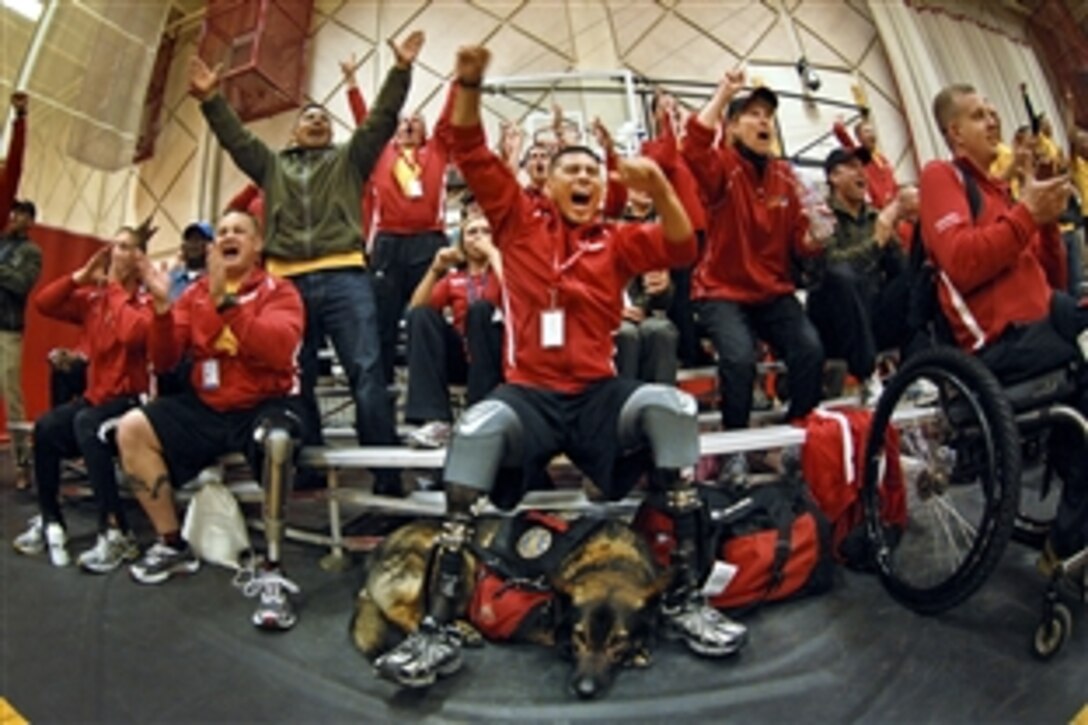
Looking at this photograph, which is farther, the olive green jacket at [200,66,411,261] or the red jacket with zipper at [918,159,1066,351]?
the olive green jacket at [200,66,411,261]

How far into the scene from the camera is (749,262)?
1.82 metres

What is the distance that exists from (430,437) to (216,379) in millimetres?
630

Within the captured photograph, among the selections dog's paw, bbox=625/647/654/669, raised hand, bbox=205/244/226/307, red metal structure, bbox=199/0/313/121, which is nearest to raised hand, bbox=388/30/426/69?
red metal structure, bbox=199/0/313/121

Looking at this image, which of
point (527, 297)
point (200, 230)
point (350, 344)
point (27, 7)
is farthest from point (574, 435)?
point (27, 7)

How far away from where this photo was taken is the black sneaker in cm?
156

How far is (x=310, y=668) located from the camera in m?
1.15

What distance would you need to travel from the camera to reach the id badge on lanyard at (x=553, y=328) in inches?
53.1

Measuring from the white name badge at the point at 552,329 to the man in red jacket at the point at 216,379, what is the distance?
2.40ft

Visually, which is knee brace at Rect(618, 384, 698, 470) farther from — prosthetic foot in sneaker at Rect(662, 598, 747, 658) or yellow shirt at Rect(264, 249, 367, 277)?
yellow shirt at Rect(264, 249, 367, 277)

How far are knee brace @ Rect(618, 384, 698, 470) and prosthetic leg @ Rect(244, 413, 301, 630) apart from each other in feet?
2.78

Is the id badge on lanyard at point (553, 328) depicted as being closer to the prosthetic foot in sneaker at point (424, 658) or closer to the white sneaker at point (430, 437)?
the white sneaker at point (430, 437)

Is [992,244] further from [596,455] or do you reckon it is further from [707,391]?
[707,391]

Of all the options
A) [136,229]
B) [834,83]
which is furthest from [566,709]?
[136,229]

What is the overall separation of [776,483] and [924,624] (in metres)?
0.44
